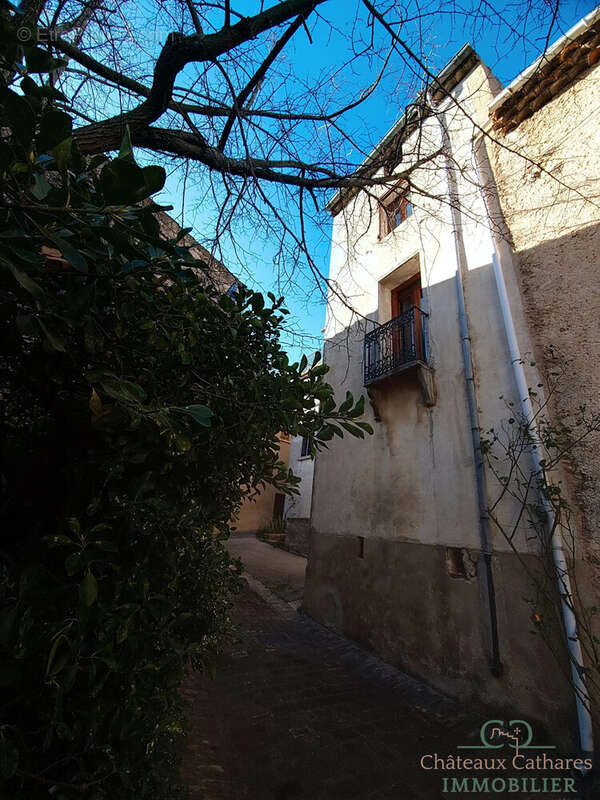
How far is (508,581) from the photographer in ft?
10.7

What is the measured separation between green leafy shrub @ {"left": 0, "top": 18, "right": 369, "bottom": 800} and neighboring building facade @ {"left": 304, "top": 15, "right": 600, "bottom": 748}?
5.83 feet

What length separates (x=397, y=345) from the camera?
208 inches

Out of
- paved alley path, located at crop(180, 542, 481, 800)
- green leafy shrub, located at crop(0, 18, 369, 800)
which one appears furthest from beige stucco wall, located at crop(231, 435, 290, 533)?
green leafy shrub, located at crop(0, 18, 369, 800)

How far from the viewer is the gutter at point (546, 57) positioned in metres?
3.57

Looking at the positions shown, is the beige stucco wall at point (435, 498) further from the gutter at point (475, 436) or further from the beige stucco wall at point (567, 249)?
the beige stucco wall at point (567, 249)

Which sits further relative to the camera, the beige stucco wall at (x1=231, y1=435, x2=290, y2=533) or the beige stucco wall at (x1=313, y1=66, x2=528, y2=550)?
the beige stucco wall at (x1=231, y1=435, x2=290, y2=533)

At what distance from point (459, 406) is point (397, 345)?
152cm

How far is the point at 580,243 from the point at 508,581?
3514 millimetres

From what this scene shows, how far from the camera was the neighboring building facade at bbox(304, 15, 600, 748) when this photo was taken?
313cm

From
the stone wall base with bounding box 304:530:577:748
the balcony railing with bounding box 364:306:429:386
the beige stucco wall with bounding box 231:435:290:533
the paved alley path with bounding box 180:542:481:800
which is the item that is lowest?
the paved alley path with bounding box 180:542:481:800

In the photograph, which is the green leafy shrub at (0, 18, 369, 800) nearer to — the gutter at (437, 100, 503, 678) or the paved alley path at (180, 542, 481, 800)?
the paved alley path at (180, 542, 481, 800)

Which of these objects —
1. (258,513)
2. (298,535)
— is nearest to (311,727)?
(298,535)

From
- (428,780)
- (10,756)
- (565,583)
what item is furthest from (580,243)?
(10,756)

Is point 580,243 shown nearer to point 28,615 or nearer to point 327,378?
point 327,378
